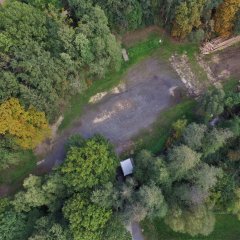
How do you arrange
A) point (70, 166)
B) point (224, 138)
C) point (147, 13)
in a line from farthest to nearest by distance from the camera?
point (147, 13) → point (224, 138) → point (70, 166)

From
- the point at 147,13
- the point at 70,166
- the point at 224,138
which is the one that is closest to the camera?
the point at 70,166

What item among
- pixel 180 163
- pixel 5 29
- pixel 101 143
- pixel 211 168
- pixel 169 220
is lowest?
pixel 169 220

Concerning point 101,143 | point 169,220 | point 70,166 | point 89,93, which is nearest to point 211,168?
point 169,220

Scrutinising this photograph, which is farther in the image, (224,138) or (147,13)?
(147,13)

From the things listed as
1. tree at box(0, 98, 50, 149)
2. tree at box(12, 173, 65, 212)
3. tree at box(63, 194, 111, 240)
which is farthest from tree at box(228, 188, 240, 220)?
tree at box(0, 98, 50, 149)

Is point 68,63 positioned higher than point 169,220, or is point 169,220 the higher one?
point 68,63

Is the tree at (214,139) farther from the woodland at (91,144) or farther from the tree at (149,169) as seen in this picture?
the tree at (149,169)

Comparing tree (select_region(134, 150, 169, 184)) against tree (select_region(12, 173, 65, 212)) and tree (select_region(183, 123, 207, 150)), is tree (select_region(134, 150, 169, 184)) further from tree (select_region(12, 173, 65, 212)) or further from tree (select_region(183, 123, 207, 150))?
tree (select_region(12, 173, 65, 212))

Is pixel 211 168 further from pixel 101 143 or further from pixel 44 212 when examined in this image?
pixel 44 212
